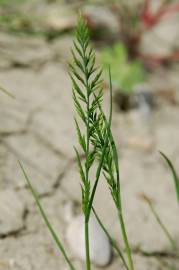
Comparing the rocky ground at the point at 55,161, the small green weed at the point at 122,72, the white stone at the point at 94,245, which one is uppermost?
the small green weed at the point at 122,72

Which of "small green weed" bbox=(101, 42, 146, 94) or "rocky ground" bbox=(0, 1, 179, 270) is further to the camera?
"small green weed" bbox=(101, 42, 146, 94)

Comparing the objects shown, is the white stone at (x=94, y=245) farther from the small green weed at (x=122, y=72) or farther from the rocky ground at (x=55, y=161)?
the small green weed at (x=122, y=72)

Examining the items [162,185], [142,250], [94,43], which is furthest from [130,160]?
[94,43]

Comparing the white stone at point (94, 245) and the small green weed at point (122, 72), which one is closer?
the white stone at point (94, 245)

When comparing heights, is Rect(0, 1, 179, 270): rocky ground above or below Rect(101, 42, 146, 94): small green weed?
below

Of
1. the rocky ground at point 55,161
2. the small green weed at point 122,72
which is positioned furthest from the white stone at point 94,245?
the small green weed at point 122,72

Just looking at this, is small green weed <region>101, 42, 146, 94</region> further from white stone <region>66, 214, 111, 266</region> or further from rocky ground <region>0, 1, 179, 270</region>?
white stone <region>66, 214, 111, 266</region>

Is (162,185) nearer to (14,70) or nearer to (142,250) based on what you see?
(142,250)

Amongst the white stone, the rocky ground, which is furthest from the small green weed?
the white stone

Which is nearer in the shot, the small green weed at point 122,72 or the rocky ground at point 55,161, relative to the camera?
the rocky ground at point 55,161

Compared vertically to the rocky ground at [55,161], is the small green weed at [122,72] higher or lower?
higher
